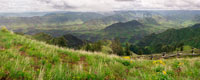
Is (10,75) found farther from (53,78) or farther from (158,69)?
(158,69)

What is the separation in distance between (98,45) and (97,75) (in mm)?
74938

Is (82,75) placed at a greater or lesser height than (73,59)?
greater

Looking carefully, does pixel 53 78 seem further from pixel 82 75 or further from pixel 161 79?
pixel 161 79

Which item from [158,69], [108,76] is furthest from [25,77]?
[158,69]

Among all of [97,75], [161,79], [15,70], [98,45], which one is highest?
[15,70]

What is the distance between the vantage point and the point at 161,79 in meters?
3.16

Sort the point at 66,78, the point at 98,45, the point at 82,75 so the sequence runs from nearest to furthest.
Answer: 1. the point at 66,78
2. the point at 82,75
3. the point at 98,45

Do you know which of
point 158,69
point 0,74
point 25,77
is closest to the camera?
point 0,74

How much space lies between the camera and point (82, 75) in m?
A: 3.77

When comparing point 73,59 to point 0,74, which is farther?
point 73,59

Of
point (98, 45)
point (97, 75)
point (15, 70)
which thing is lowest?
point (98, 45)

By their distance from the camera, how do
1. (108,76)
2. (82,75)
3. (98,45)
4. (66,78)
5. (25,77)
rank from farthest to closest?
(98,45), (108,76), (82,75), (66,78), (25,77)

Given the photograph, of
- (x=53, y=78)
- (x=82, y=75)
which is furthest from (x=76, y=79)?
(x=53, y=78)

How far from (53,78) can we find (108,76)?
1.97m
